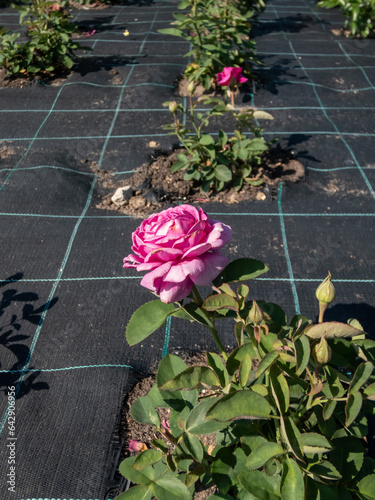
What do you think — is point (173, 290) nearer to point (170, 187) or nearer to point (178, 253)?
point (178, 253)

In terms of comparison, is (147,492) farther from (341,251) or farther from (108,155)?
(108,155)

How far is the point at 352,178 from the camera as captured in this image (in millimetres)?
2482

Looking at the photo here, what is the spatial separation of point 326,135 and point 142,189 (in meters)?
1.31

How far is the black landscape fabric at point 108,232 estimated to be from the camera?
1.46 meters

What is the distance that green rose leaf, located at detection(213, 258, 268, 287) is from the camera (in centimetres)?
88

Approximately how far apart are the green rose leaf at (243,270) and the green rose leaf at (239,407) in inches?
9.6

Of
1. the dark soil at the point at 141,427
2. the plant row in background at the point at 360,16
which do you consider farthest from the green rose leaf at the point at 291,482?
the plant row in background at the point at 360,16

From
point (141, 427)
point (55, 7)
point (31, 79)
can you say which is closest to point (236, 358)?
point (141, 427)

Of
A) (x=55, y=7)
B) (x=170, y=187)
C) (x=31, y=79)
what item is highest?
(x=55, y=7)

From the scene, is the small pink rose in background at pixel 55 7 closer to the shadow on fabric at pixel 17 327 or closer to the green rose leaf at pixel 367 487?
the shadow on fabric at pixel 17 327

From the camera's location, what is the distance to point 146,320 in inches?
35.2

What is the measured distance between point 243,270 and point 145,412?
0.42 meters

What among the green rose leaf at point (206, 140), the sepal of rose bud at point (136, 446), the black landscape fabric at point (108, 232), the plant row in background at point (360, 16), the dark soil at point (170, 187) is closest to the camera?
the sepal of rose bud at point (136, 446)

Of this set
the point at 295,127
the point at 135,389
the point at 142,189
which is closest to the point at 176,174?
the point at 142,189
